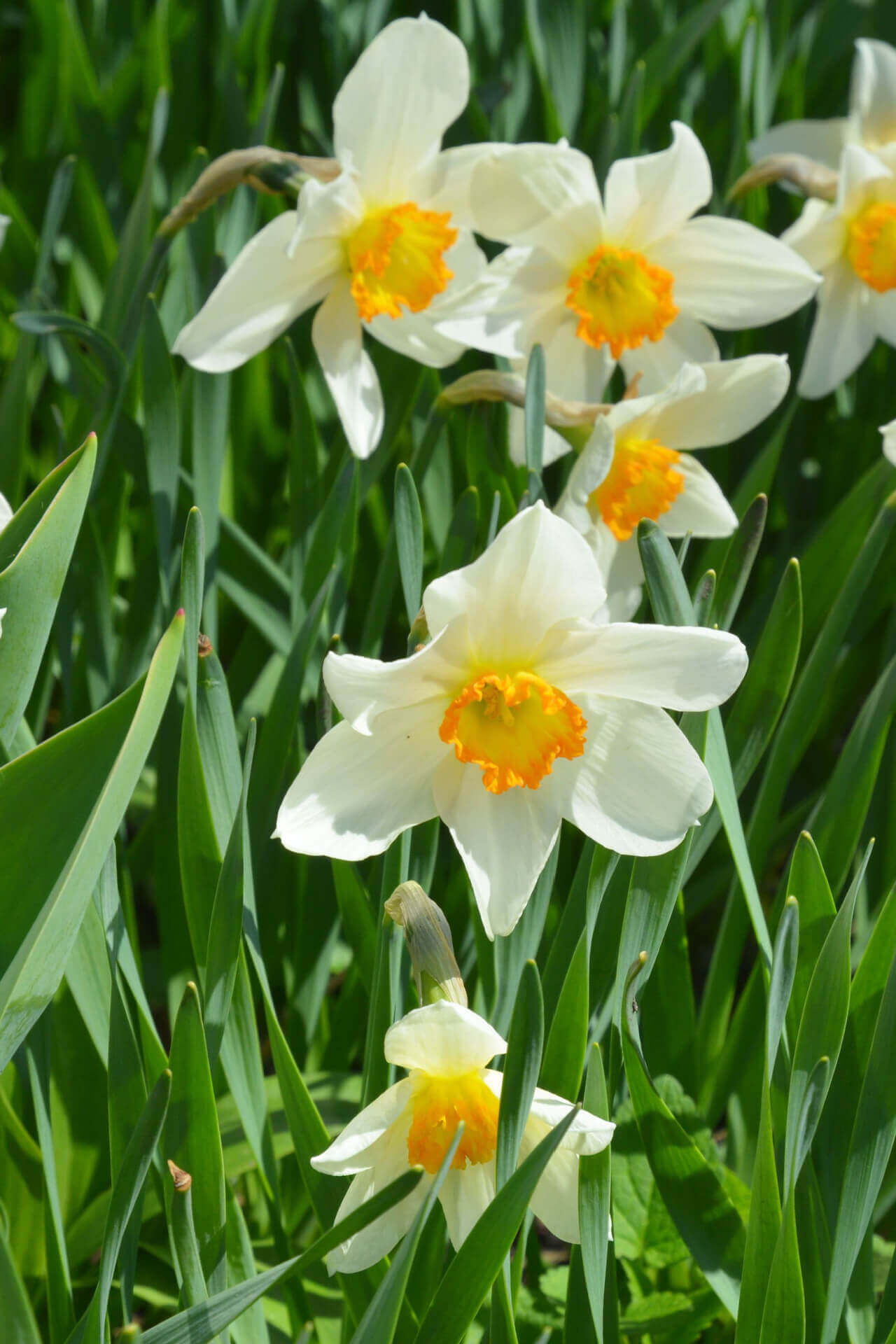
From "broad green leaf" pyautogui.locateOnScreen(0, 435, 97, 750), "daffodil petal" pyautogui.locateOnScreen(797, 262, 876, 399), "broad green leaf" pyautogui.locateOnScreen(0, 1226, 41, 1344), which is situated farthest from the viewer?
"daffodil petal" pyautogui.locateOnScreen(797, 262, 876, 399)

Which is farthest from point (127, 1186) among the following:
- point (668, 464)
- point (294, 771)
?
point (668, 464)

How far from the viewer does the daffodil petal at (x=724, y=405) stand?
5.00 ft

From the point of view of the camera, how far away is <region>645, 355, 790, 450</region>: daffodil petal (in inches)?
60.1

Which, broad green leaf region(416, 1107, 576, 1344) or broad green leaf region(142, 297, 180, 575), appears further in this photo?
broad green leaf region(142, 297, 180, 575)

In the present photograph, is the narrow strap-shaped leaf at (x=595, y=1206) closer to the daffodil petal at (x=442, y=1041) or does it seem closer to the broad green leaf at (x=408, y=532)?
the daffodil petal at (x=442, y=1041)

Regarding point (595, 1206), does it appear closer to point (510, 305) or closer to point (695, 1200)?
point (695, 1200)

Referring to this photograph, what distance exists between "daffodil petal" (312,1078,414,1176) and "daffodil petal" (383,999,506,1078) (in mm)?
32

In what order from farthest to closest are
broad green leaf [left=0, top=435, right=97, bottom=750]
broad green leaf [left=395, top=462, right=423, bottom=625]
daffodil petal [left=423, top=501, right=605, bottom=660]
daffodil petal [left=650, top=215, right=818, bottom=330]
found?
daffodil petal [left=650, top=215, right=818, bottom=330], broad green leaf [left=395, top=462, right=423, bottom=625], daffodil petal [left=423, top=501, right=605, bottom=660], broad green leaf [left=0, top=435, right=97, bottom=750]

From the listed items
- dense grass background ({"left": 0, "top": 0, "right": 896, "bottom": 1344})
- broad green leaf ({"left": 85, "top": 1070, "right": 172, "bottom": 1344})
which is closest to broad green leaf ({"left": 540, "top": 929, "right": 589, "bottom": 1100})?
dense grass background ({"left": 0, "top": 0, "right": 896, "bottom": 1344})

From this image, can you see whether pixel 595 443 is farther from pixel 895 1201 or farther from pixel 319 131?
pixel 319 131

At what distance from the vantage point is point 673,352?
5.89 feet

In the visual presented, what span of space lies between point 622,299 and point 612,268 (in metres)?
0.04

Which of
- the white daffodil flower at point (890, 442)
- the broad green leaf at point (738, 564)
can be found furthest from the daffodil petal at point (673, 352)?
the broad green leaf at point (738, 564)

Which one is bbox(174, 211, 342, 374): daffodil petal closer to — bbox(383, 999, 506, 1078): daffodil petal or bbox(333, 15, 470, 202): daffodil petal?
bbox(333, 15, 470, 202): daffodil petal
